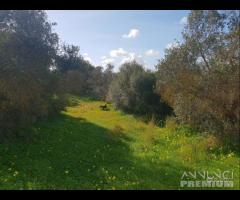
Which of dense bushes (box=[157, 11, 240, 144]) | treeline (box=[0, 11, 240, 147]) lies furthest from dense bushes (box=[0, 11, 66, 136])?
dense bushes (box=[157, 11, 240, 144])

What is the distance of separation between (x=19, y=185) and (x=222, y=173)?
5.07 meters

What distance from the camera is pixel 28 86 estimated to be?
1398cm

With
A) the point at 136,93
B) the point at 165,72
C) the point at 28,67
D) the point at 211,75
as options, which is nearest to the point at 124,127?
the point at 165,72

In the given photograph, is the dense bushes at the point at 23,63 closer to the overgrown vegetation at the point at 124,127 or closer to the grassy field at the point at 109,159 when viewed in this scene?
the overgrown vegetation at the point at 124,127

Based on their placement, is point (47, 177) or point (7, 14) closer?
point (47, 177)

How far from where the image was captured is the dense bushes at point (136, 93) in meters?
23.8

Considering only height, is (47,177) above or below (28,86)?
below

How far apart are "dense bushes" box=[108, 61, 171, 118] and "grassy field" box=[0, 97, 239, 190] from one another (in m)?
8.01

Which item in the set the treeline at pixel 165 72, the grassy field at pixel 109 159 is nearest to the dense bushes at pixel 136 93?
the treeline at pixel 165 72

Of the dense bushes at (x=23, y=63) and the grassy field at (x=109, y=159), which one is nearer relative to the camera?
the grassy field at (x=109, y=159)

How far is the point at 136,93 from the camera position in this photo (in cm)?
2697

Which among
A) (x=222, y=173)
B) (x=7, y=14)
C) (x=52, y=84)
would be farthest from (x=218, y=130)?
(x=52, y=84)
